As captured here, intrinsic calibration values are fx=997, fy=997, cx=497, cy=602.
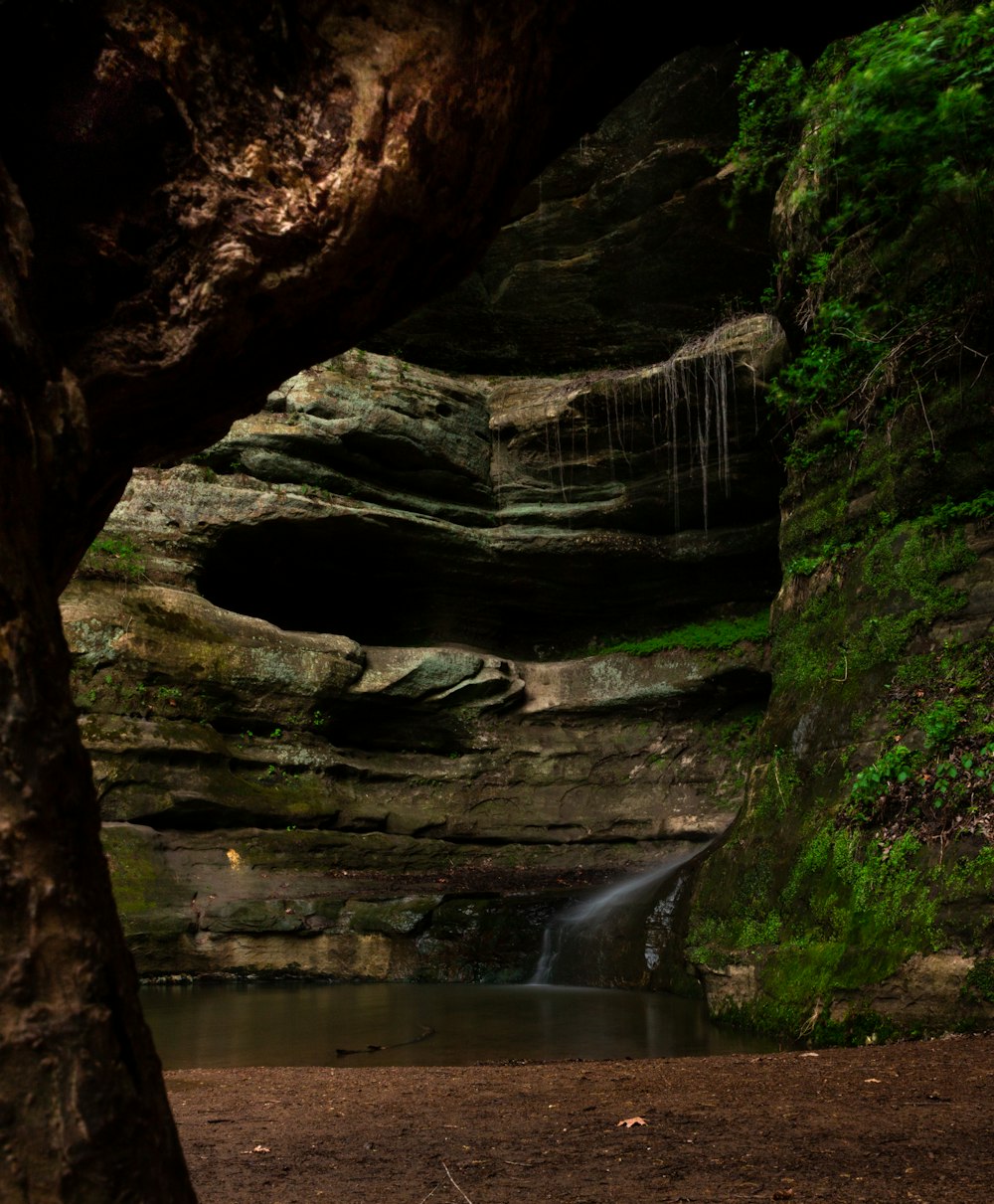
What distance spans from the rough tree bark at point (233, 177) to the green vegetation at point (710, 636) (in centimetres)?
1382

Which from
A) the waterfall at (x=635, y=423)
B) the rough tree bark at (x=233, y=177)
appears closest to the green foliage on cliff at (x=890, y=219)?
the rough tree bark at (x=233, y=177)

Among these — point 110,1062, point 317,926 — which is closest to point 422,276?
point 110,1062

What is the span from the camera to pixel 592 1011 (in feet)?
29.1

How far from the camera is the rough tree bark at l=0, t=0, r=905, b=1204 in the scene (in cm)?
276

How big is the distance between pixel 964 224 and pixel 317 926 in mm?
9917

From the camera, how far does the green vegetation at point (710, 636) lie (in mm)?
16734

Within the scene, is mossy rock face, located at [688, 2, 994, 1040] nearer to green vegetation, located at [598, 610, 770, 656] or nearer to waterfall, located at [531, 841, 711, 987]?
waterfall, located at [531, 841, 711, 987]

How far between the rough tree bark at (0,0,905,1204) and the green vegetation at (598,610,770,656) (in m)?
13.8

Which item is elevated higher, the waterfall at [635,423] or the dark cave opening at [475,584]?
the waterfall at [635,423]

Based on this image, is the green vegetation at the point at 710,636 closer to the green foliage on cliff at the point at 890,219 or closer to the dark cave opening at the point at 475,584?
the dark cave opening at the point at 475,584

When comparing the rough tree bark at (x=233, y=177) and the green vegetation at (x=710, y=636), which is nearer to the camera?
the rough tree bark at (x=233, y=177)

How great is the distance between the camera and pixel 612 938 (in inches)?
417

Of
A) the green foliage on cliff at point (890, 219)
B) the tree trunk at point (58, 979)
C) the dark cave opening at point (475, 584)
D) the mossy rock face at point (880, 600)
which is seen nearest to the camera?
the tree trunk at point (58, 979)

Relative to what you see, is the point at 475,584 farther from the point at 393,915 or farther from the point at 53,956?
the point at 53,956
